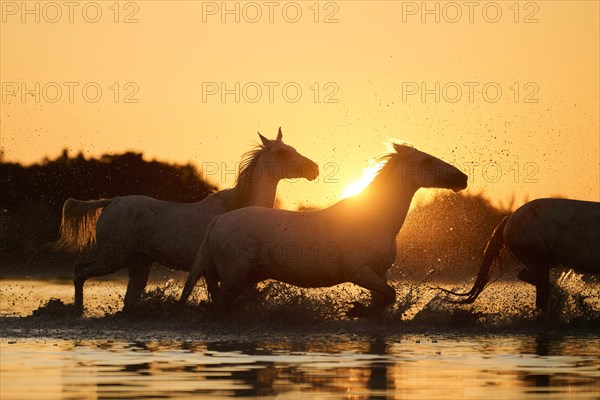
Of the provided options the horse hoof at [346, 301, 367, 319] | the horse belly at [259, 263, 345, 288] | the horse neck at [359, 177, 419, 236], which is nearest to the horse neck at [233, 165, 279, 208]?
the horse belly at [259, 263, 345, 288]

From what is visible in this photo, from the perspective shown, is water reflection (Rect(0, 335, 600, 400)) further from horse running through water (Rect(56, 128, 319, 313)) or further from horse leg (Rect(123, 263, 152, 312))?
horse leg (Rect(123, 263, 152, 312))

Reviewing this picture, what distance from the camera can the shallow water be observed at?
11516mm

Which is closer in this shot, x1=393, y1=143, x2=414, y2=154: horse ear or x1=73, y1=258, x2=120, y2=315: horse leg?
x1=393, y1=143, x2=414, y2=154: horse ear

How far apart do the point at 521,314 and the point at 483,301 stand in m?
4.21

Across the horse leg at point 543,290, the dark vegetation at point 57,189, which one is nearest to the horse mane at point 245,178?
the horse leg at point 543,290

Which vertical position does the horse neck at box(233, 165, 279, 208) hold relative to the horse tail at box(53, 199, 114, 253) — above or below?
above

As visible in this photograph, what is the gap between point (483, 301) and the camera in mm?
22438

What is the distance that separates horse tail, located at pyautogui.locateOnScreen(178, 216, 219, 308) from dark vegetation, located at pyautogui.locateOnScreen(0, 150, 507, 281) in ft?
10.7

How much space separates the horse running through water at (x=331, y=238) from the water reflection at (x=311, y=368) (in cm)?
146

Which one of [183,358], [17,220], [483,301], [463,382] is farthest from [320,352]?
[17,220]

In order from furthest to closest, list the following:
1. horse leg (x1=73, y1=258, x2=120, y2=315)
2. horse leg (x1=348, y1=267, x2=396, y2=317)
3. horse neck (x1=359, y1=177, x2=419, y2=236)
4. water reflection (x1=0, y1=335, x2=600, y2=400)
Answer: horse leg (x1=73, y1=258, x2=120, y2=315), horse neck (x1=359, y1=177, x2=419, y2=236), horse leg (x1=348, y1=267, x2=396, y2=317), water reflection (x1=0, y1=335, x2=600, y2=400)

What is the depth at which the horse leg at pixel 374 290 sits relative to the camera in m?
17.3

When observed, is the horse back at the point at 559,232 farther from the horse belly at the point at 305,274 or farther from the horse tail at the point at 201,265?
the horse tail at the point at 201,265

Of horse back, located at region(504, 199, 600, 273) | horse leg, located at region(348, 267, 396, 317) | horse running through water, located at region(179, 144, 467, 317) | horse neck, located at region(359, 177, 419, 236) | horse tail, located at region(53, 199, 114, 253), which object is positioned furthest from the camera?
horse tail, located at region(53, 199, 114, 253)
